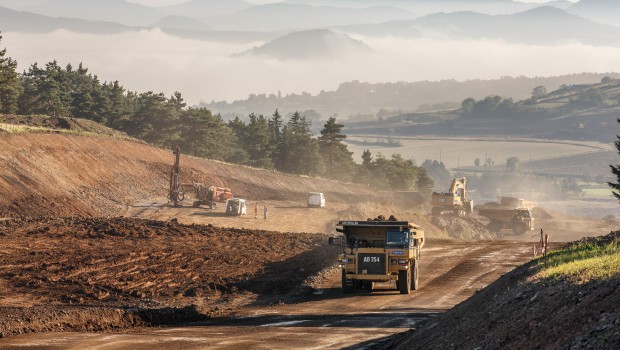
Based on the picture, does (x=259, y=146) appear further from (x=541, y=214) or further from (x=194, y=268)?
(x=194, y=268)

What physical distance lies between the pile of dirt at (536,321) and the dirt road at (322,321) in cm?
352

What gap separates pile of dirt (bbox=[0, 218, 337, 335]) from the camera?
1265 inches

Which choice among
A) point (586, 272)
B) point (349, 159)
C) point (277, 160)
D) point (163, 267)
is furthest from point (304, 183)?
point (586, 272)

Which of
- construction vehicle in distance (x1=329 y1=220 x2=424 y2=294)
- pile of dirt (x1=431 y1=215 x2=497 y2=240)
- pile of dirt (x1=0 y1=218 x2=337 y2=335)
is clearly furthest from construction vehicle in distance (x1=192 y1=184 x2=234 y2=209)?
construction vehicle in distance (x1=329 y1=220 x2=424 y2=294)

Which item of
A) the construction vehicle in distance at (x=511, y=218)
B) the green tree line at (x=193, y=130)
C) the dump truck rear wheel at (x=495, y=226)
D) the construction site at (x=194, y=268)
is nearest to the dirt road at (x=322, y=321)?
the construction site at (x=194, y=268)

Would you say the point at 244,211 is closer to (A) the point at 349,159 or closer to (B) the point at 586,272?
(B) the point at 586,272

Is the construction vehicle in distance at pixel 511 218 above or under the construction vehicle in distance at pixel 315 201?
under

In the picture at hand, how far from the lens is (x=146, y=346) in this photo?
2617cm

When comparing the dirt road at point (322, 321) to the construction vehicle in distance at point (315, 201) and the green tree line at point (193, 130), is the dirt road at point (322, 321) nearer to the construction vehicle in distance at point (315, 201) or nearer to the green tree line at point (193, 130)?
the construction vehicle in distance at point (315, 201)

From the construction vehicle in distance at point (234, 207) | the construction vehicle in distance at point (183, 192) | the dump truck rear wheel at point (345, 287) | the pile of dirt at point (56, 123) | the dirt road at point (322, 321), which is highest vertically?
the pile of dirt at point (56, 123)

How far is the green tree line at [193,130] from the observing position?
13000 centimetres

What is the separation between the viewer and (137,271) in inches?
1747

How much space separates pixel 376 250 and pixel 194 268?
11961 millimetres

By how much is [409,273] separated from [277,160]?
119m
